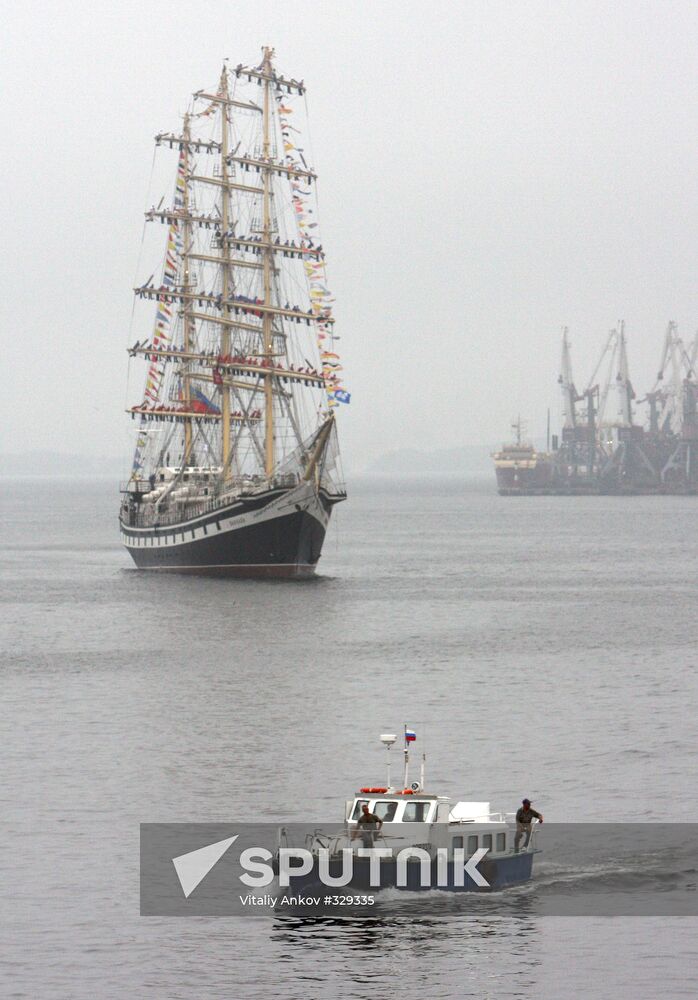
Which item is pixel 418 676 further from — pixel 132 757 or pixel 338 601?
pixel 338 601

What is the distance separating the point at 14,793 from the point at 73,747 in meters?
7.83

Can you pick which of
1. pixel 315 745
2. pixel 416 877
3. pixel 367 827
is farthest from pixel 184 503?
pixel 367 827

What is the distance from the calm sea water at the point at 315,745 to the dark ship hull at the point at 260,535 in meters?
3.14

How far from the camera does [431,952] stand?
117 ft

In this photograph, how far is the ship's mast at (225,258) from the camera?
140m

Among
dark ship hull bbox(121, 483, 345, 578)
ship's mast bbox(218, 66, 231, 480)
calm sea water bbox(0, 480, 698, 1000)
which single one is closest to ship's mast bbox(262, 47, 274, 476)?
ship's mast bbox(218, 66, 231, 480)

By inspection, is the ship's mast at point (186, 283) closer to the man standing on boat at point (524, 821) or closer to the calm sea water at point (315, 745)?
the calm sea water at point (315, 745)

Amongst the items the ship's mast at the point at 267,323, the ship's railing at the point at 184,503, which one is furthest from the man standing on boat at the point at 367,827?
the ship's mast at the point at 267,323

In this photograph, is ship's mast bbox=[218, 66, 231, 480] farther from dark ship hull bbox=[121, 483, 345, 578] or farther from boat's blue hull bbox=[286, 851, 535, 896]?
boat's blue hull bbox=[286, 851, 535, 896]

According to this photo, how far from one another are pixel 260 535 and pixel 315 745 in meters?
66.2

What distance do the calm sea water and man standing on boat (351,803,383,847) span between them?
163 cm

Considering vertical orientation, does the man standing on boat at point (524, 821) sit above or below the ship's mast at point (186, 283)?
below

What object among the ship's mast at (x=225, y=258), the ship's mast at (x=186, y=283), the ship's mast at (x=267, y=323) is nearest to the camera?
the ship's mast at (x=267, y=323)

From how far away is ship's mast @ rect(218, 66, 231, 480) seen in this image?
14050 centimetres
